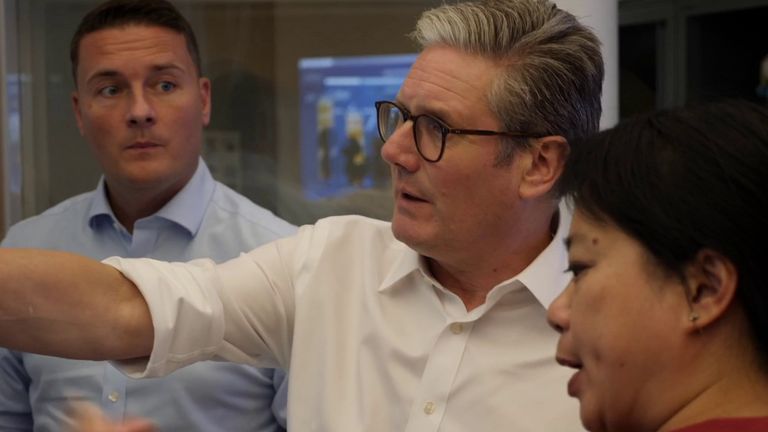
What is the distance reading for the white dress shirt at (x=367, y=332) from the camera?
1.90 metres

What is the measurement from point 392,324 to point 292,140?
1.85 meters

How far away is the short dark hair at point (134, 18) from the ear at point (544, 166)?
121cm

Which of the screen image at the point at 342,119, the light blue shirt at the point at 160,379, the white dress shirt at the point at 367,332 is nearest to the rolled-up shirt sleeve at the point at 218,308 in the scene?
the white dress shirt at the point at 367,332

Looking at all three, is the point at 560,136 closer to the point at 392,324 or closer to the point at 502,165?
the point at 502,165

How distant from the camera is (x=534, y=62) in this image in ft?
6.51

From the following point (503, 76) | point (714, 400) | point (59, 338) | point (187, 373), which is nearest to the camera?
point (714, 400)

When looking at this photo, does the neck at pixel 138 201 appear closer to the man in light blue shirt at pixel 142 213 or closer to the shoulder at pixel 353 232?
the man in light blue shirt at pixel 142 213

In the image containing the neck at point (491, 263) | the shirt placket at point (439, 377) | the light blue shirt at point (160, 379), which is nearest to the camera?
the shirt placket at point (439, 377)

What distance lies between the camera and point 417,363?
→ 77.0 inches

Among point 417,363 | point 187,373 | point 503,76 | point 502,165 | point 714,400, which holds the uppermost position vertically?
point 503,76

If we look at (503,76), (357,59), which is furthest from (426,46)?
(357,59)

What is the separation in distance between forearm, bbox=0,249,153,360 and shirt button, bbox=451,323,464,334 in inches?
19.9

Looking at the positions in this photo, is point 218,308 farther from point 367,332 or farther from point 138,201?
point 138,201

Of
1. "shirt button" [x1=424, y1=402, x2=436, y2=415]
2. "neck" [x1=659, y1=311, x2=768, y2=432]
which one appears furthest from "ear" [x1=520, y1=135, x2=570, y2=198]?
"neck" [x1=659, y1=311, x2=768, y2=432]
